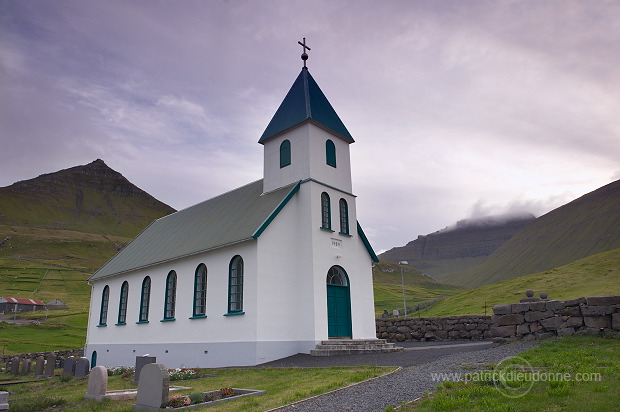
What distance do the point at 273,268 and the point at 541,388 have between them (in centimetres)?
1321

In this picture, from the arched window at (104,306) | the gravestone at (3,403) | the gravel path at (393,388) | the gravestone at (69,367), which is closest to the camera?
the gravel path at (393,388)

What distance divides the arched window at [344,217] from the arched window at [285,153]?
11.2 ft

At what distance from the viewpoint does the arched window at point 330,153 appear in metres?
23.1

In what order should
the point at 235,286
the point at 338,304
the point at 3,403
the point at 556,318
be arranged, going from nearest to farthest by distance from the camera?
the point at 3,403 < the point at 556,318 < the point at 235,286 < the point at 338,304

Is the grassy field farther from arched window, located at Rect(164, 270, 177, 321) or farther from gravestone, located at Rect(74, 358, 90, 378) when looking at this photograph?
gravestone, located at Rect(74, 358, 90, 378)

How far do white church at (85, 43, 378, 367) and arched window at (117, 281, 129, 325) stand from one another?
0.85m

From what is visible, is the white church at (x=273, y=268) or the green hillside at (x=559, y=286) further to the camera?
the green hillside at (x=559, y=286)

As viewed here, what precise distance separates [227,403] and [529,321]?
32.6 feet

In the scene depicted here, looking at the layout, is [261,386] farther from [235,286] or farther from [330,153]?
[330,153]

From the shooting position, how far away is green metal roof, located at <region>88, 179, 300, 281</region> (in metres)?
20.9

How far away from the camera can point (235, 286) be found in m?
20.2

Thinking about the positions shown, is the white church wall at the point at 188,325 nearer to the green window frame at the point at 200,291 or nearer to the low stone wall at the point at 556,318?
the green window frame at the point at 200,291

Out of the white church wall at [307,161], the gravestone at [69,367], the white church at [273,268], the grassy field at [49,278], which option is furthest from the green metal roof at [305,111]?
the grassy field at [49,278]

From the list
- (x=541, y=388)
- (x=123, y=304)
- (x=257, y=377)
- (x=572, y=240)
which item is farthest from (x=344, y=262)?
(x=572, y=240)
